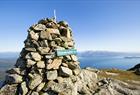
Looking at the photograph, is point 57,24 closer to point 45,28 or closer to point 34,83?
point 45,28

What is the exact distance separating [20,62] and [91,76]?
1192cm

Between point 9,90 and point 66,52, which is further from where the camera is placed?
point 66,52

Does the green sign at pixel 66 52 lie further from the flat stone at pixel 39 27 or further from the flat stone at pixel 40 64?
the flat stone at pixel 39 27

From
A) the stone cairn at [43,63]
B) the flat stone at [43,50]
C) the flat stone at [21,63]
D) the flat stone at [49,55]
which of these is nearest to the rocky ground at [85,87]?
the stone cairn at [43,63]

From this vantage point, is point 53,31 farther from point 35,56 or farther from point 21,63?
point 21,63

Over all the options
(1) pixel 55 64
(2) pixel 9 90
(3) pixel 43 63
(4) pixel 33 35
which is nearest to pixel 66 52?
(1) pixel 55 64

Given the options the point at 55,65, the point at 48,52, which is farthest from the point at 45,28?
the point at 55,65

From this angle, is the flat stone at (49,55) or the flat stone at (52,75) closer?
the flat stone at (52,75)

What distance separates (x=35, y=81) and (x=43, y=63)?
2277mm

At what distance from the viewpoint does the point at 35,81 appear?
2392 centimetres

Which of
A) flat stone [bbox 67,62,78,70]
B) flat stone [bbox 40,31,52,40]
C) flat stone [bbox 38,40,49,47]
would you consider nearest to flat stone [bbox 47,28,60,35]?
flat stone [bbox 40,31,52,40]

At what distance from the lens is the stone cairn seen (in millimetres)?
23953

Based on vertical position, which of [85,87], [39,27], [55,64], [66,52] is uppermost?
[39,27]

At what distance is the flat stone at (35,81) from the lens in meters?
23.7
